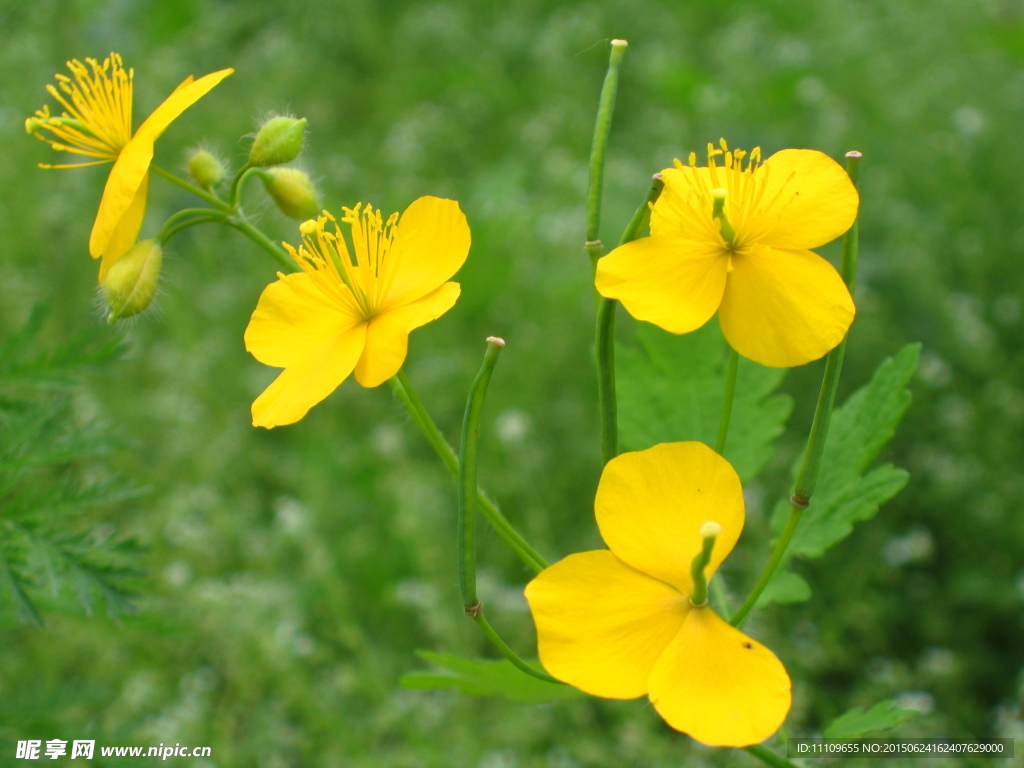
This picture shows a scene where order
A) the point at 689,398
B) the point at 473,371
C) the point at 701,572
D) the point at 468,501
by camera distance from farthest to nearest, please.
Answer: the point at 473,371 < the point at 689,398 < the point at 468,501 < the point at 701,572

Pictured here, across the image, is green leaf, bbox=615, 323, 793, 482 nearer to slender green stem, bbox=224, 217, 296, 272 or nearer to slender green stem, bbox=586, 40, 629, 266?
slender green stem, bbox=586, 40, 629, 266

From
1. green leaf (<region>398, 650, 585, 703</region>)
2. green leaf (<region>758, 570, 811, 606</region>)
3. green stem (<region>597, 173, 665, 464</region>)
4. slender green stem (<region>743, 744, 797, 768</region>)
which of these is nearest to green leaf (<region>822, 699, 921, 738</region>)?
slender green stem (<region>743, 744, 797, 768</region>)

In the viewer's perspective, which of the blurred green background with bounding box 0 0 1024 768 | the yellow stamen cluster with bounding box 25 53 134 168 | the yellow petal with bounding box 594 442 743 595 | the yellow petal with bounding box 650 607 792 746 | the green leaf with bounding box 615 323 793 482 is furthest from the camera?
the blurred green background with bounding box 0 0 1024 768

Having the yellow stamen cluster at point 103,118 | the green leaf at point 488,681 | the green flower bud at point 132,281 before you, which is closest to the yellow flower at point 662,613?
the green leaf at point 488,681

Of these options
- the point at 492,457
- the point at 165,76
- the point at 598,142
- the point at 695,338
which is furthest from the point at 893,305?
the point at 165,76

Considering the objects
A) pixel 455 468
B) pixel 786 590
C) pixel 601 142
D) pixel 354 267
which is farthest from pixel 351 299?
pixel 786 590

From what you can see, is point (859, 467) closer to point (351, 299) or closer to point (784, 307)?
point (784, 307)
